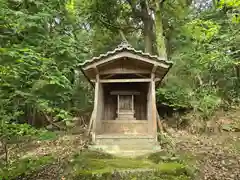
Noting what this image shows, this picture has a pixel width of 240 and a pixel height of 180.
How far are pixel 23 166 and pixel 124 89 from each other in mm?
4436

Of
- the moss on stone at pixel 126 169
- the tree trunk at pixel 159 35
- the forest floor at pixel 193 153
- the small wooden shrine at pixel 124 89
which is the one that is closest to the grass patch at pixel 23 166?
the forest floor at pixel 193 153

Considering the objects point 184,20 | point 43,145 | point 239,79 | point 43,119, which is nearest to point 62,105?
point 43,119

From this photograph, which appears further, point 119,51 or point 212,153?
point 119,51

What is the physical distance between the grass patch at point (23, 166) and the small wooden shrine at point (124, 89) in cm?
157

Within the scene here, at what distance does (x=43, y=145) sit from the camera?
8.52 m

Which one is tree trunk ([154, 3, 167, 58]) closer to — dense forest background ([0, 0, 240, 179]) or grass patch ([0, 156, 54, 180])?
dense forest background ([0, 0, 240, 179])

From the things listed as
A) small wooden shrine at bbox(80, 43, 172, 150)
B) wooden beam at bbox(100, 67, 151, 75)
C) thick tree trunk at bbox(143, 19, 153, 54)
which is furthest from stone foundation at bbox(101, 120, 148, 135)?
thick tree trunk at bbox(143, 19, 153, 54)

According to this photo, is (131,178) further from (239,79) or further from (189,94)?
(239,79)

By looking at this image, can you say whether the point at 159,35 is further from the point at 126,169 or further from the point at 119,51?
Result: the point at 126,169

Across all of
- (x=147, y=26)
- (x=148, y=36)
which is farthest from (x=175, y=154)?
(x=147, y=26)

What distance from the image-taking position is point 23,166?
617 cm

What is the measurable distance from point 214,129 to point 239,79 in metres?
4.81

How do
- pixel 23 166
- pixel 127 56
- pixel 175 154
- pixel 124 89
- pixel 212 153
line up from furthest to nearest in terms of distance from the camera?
pixel 124 89, pixel 127 56, pixel 212 153, pixel 175 154, pixel 23 166

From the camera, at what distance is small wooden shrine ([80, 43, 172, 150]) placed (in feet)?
23.2
